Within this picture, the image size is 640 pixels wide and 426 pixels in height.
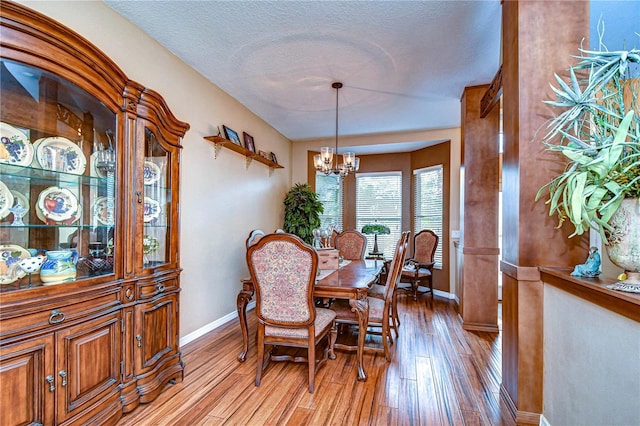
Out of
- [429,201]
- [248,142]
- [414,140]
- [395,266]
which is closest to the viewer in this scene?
[395,266]

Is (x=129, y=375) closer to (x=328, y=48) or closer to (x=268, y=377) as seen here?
(x=268, y=377)

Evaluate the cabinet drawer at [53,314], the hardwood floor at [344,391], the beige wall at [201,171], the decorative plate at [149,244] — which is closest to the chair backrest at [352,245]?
the beige wall at [201,171]

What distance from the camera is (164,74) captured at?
286 cm

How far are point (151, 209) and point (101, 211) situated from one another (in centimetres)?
37

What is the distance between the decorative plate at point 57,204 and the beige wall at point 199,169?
1179mm

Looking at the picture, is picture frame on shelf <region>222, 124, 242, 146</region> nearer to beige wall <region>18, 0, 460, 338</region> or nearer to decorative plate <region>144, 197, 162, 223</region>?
beige wall <region>18, 0, 460, 338</region>

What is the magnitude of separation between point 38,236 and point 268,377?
73.9 inches

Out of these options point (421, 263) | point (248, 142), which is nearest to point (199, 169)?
point (248, 142)

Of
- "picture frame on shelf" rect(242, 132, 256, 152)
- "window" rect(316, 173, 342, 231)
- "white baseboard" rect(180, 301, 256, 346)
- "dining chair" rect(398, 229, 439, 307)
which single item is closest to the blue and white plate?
"white baseboard" rect(180, 301, 256, 346)

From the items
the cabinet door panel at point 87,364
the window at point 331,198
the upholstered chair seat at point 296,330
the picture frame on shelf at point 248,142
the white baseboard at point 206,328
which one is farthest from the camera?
the window at point 331,198

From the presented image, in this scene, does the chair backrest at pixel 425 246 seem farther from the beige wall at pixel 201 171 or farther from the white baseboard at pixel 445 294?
the white baseboard at pixel 445 294

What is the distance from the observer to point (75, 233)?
1795mm

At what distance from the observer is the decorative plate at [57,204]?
5.41ft

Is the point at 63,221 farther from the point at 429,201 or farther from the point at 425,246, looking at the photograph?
the point at 429,201
